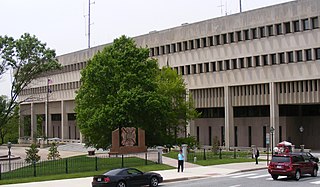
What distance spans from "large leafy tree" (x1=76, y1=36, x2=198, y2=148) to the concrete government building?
1265 cm

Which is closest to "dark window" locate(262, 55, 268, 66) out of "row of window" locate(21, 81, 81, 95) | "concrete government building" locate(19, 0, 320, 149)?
"concrete government building" locate(19, 0, 320, 149)

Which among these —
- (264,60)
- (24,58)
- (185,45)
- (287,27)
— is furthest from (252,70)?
(24,58)

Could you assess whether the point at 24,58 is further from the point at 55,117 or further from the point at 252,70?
the point at 55,117

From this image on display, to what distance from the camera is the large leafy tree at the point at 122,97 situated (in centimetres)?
5656

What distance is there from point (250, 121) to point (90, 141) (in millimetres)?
26513

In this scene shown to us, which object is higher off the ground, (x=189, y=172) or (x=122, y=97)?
(x=122, y=97)

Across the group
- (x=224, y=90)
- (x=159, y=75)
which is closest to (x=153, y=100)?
(x=159, y=75)

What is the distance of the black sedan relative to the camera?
27422 millimetres

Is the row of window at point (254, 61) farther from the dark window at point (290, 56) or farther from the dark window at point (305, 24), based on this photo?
the dark window at point (305, 24)

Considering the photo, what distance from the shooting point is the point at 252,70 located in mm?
69938

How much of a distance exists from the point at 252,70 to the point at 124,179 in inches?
1770

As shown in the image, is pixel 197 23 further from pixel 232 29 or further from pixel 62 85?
pixel 62 85

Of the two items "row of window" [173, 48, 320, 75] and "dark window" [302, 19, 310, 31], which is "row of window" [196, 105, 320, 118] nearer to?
"row of window" [173, 48, 320, 75]

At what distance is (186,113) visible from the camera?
2512 inches
